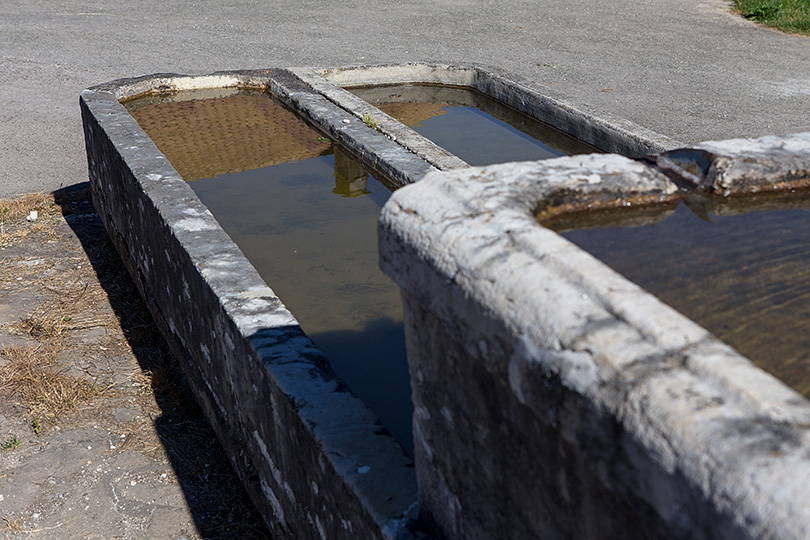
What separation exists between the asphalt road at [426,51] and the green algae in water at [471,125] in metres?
0.33

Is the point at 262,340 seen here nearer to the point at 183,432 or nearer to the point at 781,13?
the point at 183,432

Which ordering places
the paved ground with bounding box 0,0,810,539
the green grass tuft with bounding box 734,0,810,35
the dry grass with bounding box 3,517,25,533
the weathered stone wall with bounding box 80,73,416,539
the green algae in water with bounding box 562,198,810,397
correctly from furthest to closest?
1. the green grass tuft with bounding box 734,0,810,35
2. the paved ground with bounding box 0,0,810,539
3. the dry grass with bounding box 3,517,25,533
4. the weathered stone wall with bounding box 80,73,416,539
5. the green algae in water with bounding box 562,198,810,397

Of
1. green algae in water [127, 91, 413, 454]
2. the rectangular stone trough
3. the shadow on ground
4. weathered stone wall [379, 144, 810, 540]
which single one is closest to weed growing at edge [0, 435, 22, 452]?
the shadow on ground

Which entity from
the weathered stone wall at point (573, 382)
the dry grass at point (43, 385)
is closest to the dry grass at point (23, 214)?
the dry grass at point (43, 385)

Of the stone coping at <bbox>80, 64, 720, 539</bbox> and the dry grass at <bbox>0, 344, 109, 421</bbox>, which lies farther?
the dry grass at <bbox>0, 344, 109, 421</bbox>

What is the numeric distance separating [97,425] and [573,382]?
2664 mm

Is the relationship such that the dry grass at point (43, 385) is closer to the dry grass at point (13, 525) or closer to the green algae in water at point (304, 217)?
the dry grass at point (13, 525)

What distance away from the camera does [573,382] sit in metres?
0.99

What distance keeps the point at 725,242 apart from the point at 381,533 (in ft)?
2.99

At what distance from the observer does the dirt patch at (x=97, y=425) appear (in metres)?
2.72

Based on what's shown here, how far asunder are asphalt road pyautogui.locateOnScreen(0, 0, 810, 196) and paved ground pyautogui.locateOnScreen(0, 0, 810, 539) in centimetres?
2

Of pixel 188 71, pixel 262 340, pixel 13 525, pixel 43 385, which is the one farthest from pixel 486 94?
pixel 13 525

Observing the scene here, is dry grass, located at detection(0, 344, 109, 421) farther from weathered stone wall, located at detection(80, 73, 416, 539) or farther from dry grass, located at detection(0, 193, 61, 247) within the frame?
dry grass, located at detection(0, 193, 61, 247)

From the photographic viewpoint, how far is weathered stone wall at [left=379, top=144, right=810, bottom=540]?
83cm
